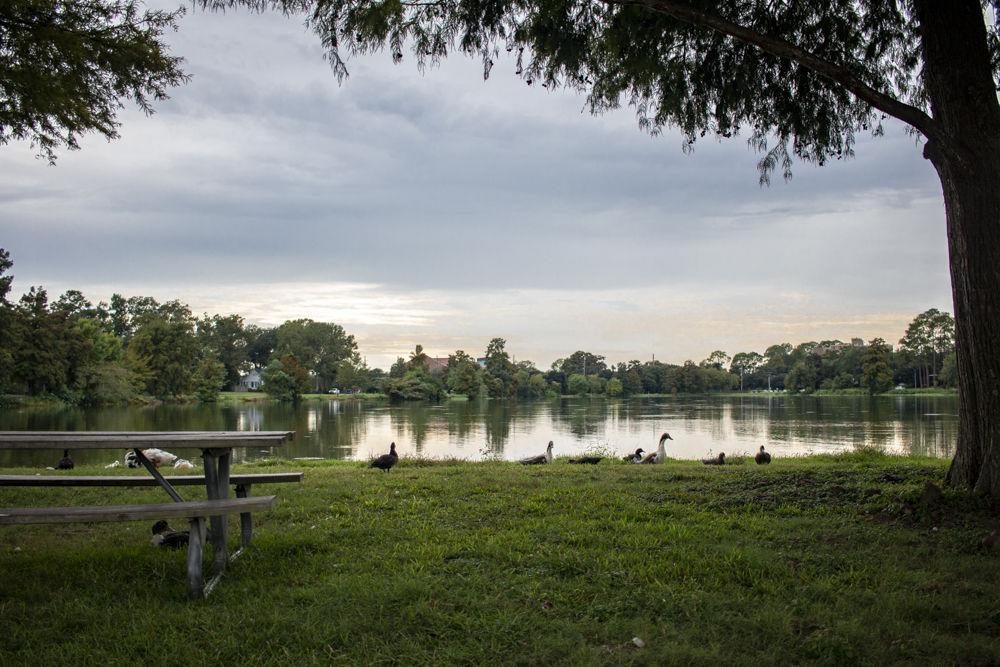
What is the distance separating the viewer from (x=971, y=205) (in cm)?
529

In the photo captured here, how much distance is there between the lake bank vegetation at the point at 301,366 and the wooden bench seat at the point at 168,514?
40719 mm

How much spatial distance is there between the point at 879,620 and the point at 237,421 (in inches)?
1524

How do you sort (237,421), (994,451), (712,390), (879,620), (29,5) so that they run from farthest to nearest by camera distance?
(712,390), (237,421), (29,5), (994,451), (879,620)

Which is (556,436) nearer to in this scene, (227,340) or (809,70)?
(809,70)

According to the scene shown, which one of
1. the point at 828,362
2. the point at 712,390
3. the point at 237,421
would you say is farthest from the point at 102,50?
the point at 712,390

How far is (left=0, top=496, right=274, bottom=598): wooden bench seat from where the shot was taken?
134 inches

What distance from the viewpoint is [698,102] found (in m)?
7.55

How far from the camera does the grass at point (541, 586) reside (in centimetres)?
296

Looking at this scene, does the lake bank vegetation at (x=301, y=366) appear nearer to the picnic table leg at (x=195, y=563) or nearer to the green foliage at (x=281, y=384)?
the green foliage at (x=281, y=384)

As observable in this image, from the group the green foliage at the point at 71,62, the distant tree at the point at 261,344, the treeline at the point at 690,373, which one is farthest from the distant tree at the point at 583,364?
the green foliage at the point at 71,62

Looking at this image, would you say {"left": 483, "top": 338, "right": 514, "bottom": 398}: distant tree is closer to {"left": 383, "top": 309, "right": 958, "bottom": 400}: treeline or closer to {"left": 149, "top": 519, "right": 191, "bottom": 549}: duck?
{"left": 383, "top": 309, "right": 958, "bottom": 400}: treeline

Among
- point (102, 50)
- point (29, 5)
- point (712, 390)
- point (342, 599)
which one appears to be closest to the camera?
point (342, 599)

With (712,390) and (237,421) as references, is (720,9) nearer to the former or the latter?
(237,421)

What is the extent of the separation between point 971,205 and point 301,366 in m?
82.1
